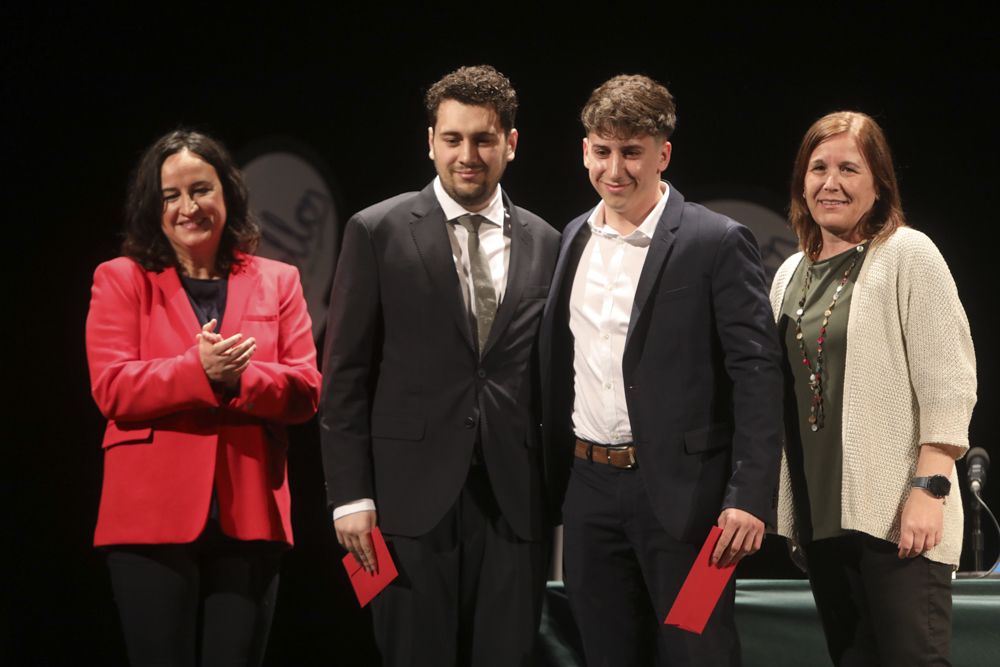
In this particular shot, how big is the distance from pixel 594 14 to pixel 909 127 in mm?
1389

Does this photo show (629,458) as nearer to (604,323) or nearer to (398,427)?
(604,323)

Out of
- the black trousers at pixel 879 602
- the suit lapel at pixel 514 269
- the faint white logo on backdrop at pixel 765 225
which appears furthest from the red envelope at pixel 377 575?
the faint white logo on backdrop at pixel 765 225

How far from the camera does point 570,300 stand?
2.28m

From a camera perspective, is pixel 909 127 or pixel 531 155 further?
pixel 909 127

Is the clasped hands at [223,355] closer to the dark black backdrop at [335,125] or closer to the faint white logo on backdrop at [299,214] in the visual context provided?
the dark black backdrop at [335,125]

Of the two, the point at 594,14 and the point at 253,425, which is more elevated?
the point at 594,14

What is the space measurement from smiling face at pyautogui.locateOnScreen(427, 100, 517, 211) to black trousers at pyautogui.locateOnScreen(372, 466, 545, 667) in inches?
23.8

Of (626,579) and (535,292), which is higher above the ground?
(535,292)

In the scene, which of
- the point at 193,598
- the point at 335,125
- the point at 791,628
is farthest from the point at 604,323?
the point at 335,125

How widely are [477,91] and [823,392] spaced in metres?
0.97

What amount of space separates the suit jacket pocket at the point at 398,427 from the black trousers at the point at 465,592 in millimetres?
150

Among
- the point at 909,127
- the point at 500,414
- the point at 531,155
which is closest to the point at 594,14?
the point at 531,155

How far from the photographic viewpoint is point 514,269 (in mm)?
2295

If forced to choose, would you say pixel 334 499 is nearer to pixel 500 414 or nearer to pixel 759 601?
pixel 500 414
